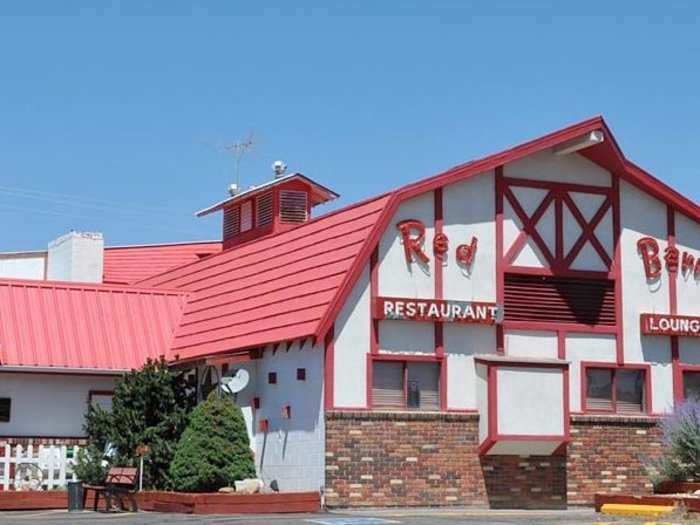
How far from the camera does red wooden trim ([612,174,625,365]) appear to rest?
2839 cm

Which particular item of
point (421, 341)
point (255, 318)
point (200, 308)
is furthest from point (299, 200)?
point (421, 341)

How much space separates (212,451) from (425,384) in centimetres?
452

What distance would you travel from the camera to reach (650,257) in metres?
29.0

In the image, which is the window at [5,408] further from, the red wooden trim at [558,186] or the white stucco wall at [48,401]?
the red wooden trim at [558,186]

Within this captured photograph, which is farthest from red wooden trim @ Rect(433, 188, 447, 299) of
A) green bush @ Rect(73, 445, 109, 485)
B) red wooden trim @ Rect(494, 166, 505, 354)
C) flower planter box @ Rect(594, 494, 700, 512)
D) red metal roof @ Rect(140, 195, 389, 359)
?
green bush @ Rect(73, 445, 109, 485)

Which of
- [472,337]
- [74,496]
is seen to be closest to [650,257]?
[472,337]

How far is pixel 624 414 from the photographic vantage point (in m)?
28.3

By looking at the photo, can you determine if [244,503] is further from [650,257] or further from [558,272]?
[650,257]

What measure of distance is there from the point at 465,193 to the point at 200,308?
832 centimetres

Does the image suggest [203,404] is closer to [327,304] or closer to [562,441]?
[327,304]

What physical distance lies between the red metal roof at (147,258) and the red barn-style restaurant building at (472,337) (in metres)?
14.2

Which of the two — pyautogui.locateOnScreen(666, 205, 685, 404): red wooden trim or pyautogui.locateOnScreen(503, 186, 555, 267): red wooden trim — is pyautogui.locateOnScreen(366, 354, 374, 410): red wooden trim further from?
pyautogui.locateOnScreen(666, 205, 685, 404): red wooden trim

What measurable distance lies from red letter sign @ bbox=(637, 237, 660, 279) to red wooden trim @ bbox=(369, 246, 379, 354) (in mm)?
6480

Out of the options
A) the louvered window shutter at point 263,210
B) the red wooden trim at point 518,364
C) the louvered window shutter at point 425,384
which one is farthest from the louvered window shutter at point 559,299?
the louvered window shutter at point 263,210
